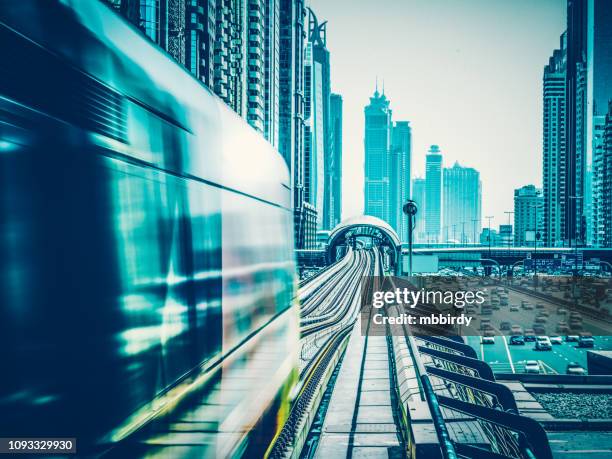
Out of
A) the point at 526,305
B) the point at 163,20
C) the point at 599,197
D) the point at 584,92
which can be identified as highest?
the point at 584,92

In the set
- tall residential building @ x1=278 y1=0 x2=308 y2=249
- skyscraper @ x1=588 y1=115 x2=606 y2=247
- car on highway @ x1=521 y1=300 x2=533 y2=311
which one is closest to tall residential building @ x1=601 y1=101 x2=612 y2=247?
skyscraper @ x1=588 y1=115 x2=606 y2=247

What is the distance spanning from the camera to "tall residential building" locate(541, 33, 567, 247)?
120 m

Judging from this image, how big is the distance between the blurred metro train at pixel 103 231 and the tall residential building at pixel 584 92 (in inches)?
4292

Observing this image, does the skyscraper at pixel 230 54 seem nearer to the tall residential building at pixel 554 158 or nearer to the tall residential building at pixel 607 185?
the tall residential building at pixel 607 185

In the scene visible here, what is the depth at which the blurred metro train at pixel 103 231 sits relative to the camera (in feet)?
5.26

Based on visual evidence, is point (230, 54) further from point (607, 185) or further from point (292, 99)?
point (607, 185)

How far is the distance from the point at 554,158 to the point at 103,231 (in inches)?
5430

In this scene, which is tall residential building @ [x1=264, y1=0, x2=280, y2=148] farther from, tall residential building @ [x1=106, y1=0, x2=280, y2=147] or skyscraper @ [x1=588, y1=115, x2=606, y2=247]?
skyscraper @ [x1=588, y1=115, x2=606, y2=247]

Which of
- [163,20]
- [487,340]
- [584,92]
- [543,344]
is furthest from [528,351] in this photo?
[584,92]

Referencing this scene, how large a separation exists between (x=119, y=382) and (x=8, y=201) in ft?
2.86

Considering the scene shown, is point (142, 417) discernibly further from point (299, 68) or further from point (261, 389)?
point (299, 68)

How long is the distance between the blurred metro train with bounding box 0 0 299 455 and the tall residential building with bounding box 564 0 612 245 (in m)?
109

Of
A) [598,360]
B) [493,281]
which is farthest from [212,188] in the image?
[493,281]

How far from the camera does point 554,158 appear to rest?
12600 centimetres
